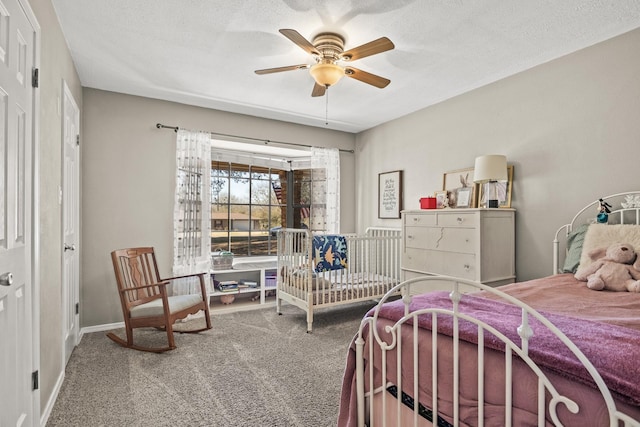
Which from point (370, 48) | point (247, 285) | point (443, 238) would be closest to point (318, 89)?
point (370, 48)

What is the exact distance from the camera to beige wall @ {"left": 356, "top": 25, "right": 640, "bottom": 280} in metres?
2.35

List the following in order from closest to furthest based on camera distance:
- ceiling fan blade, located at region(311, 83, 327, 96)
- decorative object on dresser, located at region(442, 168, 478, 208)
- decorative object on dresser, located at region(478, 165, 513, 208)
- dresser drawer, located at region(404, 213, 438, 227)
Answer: ceiling fan blade, located at region(311, 83, 327, 96) < decorative object on dresser, located at region(478, 165, 513, 208) < dresser drawer, located at region(404, 213, 438, 227) < decorative object on dresser, located at region(442, 168, 478, 208)

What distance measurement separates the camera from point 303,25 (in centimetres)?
225

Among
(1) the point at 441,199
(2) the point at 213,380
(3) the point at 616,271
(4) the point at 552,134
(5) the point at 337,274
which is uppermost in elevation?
(4) the point at 552,134

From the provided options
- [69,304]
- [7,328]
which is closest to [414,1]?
[7,328]

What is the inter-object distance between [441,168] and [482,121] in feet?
2.10

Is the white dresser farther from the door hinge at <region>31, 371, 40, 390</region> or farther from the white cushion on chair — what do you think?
the door hinge at <region>31, 371, 40, 390</region>

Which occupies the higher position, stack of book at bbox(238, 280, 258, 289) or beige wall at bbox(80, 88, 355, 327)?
beige wall at bbox(80, 88, 355, 327)

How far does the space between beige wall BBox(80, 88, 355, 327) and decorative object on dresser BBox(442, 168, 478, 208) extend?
2.76 metres

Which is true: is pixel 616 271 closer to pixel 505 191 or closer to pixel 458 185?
pixel 505 191

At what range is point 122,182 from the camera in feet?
11.4

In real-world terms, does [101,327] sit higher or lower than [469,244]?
lower

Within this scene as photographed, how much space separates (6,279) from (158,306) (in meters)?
1.63

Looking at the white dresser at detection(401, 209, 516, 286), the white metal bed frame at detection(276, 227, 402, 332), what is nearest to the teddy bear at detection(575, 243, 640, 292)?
the white dresser at detection(401, 209, 516, 286)
